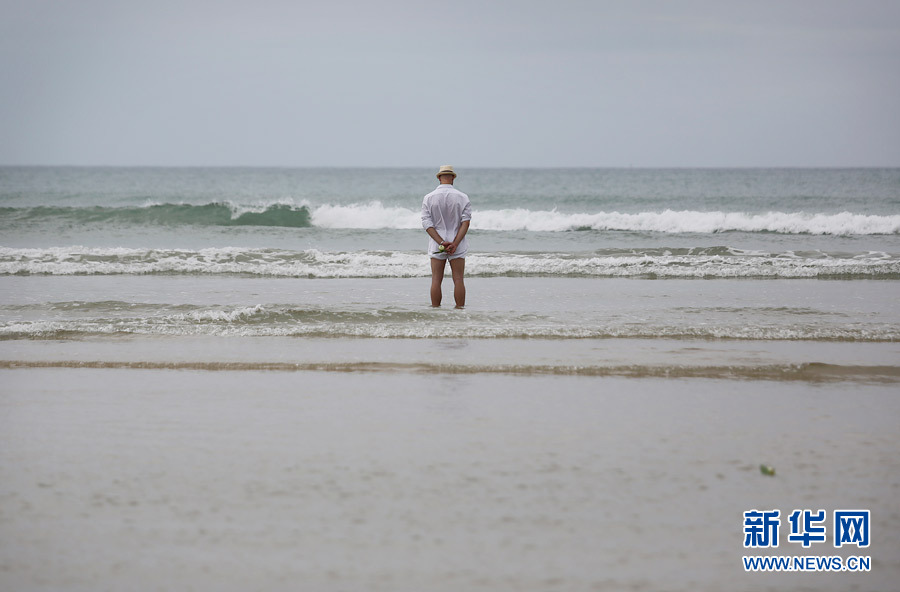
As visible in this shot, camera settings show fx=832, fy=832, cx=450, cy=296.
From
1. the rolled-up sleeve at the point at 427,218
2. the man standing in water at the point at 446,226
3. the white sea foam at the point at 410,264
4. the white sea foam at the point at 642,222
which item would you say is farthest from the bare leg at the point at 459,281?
the white sea foam at the point at 642,222

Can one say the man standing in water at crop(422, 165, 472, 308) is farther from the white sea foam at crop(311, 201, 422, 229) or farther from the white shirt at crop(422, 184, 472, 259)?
the white sea foam at crop(311, 201, 422, 229)

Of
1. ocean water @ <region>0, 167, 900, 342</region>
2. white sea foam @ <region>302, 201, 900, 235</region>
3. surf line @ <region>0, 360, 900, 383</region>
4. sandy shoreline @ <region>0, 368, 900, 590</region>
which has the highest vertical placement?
white sea foam @ <region>302, 201, 900, 235</region>

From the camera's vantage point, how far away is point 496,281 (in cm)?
1298

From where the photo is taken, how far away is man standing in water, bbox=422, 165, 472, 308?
31.3 ft

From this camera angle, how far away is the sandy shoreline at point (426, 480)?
310 centimetres

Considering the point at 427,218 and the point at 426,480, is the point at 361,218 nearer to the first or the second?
the point at 427,218

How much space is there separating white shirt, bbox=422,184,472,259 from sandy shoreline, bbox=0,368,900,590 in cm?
373

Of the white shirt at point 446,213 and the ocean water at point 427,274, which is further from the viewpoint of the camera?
the white shirt at point 446,213

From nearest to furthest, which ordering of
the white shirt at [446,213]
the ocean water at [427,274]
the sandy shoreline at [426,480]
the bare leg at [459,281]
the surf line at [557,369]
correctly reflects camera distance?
1. the sandy shoreline at [426,480]
2. the surf line at [557,369]
3. the ocean water at [427,274]
4. the white shirt at [446,213]
5. the bare leg at [459,281]

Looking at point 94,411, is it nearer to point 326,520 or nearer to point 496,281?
point 326,520

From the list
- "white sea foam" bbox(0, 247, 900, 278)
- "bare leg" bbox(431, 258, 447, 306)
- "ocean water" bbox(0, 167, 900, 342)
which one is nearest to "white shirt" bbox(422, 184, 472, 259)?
"bare leg" bbox(431, 258, 447, 306)

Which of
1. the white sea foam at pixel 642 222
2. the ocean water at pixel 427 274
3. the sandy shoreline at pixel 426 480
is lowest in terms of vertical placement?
the sandy shoreline at pixel 426 480

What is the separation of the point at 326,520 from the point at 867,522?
2.29m

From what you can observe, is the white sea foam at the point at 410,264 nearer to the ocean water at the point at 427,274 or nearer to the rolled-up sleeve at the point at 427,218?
the ocean water at the point at 427,274
